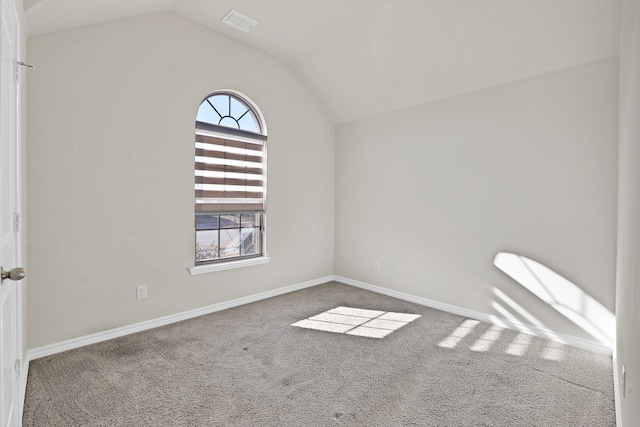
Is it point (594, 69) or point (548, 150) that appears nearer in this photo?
point (594, 69)

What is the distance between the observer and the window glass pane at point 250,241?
390 cm

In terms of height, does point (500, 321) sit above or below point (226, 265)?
below

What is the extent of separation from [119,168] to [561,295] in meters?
3.90

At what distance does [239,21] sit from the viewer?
327 cm

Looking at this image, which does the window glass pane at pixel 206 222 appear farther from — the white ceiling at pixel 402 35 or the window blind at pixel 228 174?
the white ceiling at pixel 402 35

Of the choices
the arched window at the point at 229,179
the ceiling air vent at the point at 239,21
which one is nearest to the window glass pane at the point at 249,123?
the arched window at the point at 229,179

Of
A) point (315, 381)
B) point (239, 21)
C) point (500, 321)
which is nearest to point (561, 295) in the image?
point (500, 321)

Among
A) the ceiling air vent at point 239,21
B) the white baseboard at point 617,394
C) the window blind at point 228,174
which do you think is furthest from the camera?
the window blind at point 228,174

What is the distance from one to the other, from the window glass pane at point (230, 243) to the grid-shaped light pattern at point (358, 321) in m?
1.15

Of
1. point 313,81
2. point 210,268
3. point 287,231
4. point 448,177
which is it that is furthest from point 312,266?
point 313,81

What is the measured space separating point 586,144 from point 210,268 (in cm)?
353

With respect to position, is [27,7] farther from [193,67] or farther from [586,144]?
[586,144]

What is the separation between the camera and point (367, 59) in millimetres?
3619

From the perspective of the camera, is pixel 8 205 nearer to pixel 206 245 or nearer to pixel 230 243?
pixel 206 245
